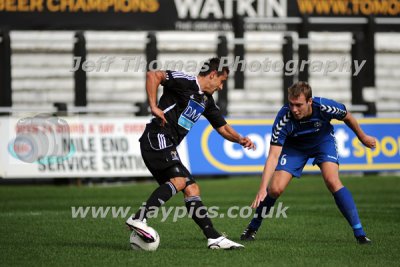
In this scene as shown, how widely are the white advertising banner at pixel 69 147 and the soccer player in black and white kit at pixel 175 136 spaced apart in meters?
9.61

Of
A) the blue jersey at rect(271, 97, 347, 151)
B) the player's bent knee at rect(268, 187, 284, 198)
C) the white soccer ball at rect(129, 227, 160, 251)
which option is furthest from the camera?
the player's bent knee at rect(268, 187, 284, 198)

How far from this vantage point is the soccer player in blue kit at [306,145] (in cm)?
1067

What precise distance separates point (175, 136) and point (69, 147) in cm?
973

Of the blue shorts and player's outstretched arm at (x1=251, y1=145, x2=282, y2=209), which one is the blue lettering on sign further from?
the blue shorts

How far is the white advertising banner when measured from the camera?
65.6ft

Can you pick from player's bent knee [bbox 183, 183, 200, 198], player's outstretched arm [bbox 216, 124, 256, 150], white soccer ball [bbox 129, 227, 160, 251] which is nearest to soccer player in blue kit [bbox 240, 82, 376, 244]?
player's outstretched arm [bbox 216, 124, 256, 150]

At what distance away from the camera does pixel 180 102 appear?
10.6 m

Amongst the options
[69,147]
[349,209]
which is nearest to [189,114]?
[349,209]

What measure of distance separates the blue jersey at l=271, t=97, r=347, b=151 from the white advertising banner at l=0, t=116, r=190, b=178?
962 cm

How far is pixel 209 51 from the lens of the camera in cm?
2462

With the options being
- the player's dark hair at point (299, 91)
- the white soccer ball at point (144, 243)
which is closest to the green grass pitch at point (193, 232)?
the white soccer ball at point (144, 243)

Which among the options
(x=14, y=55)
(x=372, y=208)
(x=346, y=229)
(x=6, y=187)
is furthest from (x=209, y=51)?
(x=346, y=229)

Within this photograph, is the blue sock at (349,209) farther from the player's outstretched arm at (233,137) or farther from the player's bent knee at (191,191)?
the player's bent knee at (191,191)

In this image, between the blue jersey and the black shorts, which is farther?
the blue jersey
